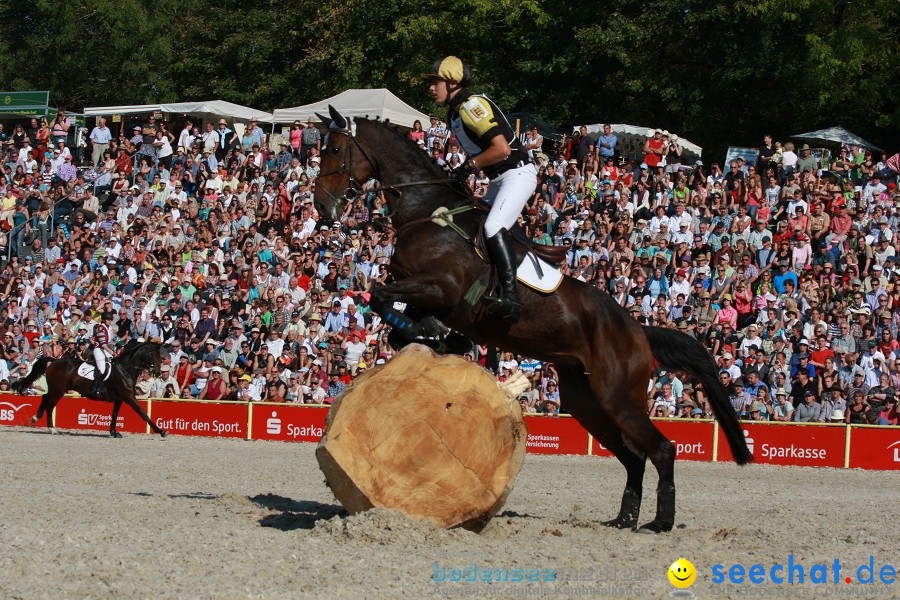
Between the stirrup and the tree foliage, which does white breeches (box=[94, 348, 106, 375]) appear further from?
the tree foliage

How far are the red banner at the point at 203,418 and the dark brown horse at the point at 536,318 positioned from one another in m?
11.5

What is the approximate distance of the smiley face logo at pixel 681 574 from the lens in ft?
19.6

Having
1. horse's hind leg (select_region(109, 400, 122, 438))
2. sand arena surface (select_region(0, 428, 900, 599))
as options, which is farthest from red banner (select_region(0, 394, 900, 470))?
sand arena surface (select_region(0, 428, 900, 599))

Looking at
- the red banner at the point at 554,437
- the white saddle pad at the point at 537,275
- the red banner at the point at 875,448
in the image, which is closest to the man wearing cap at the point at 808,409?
the red banner at the point at 875,448

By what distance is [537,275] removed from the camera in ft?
26.6

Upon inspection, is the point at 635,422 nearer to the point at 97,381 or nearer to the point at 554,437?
the point at 554,437

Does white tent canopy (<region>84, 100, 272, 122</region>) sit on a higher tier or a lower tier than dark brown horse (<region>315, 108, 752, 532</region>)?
higher

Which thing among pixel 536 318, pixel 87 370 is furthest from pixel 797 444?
pixel 87 370

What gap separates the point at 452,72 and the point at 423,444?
9.13ft

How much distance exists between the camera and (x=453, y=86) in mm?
7988

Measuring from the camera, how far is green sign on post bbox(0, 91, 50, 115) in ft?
111

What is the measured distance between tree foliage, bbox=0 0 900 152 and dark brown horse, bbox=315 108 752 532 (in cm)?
2165

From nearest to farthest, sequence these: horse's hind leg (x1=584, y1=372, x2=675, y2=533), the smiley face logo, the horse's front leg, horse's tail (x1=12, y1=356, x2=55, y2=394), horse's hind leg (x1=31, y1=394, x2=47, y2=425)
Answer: the smiley face logo, the horse's front leg, horse's hind leg (x1=584, y1=372, x2=675, y2=533), horse's tail (x1=12, y1=356, x2=55, y2=394), horse's hind leg (x1=31, y1=394, x2=47, y2=425)

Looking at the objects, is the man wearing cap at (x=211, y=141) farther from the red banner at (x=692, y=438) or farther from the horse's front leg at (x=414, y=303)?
the horse's front leg at (x=414, y=303)
